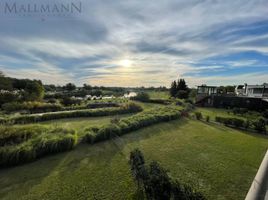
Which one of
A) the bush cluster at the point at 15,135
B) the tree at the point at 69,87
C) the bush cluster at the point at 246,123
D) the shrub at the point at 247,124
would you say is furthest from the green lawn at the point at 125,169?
the tree at the point at 69,87

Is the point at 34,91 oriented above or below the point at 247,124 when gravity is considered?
above

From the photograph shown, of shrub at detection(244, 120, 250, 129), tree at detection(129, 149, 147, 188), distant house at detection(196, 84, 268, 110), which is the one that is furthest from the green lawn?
distant house at detection(196, 84, 268, 110)

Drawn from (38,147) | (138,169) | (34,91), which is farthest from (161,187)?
(34,91)

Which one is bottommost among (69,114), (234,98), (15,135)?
(69,114)

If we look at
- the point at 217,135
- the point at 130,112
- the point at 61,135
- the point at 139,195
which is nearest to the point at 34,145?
the point at 61,135

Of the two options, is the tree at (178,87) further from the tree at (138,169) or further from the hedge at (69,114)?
the tree at (138,169)

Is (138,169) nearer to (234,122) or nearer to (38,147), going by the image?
(38,147)

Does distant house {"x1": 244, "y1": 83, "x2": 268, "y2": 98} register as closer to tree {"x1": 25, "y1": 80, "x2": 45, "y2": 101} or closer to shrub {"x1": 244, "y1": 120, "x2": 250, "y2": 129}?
shrub {"x1": 244, "y1": 120, "x2": 250, "y2": 129}
